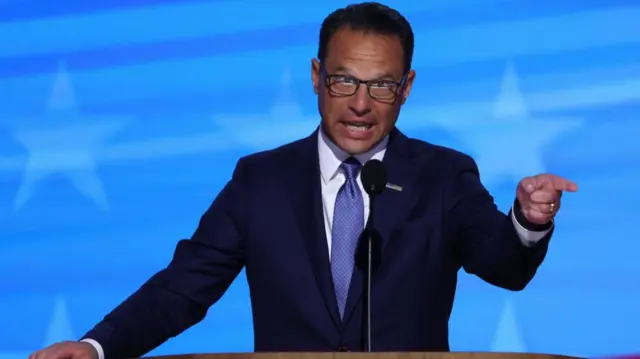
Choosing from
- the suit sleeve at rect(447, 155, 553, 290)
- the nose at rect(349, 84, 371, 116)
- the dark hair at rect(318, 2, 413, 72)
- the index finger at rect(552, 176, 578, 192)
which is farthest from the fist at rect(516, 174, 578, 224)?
the dark hair at rect(318, 2, 413, 72)

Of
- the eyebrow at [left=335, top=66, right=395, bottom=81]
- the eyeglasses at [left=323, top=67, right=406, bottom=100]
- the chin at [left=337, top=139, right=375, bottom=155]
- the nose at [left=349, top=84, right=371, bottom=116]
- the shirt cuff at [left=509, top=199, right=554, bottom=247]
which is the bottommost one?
the shirt cuff at [left=509, top=199, right=554, bottom=247]

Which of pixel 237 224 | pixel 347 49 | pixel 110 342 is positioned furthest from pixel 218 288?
pixel 347 49

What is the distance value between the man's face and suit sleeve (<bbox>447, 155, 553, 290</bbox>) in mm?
216

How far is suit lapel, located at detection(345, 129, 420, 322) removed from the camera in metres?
2.51

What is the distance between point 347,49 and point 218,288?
1.97ft

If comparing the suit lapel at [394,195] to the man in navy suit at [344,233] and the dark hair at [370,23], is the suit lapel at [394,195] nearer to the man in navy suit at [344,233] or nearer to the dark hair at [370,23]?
the man in navy suit at [344,233]

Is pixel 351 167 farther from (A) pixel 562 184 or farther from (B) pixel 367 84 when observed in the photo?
(A) pixel 562 184

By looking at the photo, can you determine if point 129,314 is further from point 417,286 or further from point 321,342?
point 417,286

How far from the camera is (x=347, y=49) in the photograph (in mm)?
2590

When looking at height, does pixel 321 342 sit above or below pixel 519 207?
below

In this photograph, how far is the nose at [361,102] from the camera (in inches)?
99.5

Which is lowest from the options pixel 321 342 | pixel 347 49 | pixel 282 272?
pixel 321 342

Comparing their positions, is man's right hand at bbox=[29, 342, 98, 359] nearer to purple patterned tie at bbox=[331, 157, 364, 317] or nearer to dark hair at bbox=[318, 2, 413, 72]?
purple patterned tie at bbox=[331, 157, 364, 317]

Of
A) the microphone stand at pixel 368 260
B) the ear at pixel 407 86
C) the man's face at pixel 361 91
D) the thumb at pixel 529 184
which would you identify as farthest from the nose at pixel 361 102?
the thumb at pixel 529 184
